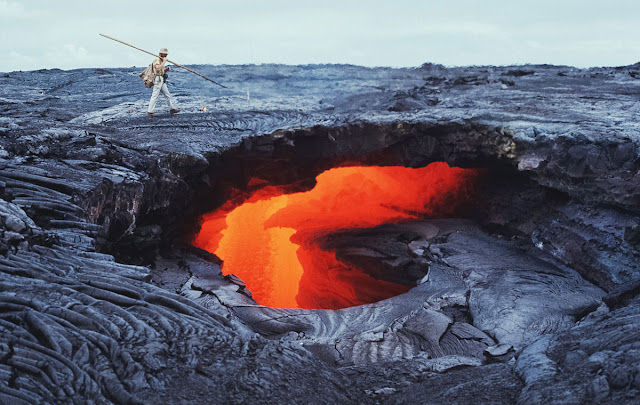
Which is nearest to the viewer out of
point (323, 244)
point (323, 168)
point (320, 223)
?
point (323, 168)

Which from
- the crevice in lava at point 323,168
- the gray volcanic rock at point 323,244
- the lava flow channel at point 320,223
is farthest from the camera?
the lava flow channel at point 320,223

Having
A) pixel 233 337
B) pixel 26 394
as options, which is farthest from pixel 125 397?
pixel 233 337

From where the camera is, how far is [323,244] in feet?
33.1

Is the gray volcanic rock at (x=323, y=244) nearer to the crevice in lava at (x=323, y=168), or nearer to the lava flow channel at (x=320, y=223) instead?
the crevice in lava at (x=323, y=168)

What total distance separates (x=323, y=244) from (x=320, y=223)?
0.99 meters

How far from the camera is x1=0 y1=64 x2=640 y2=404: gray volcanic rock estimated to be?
9.78ft

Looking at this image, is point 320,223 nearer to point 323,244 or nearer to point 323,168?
point 323,244

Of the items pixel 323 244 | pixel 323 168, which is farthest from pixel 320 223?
pixel 323 168

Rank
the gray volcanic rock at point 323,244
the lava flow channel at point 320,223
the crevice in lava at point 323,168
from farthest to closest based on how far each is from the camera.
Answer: the lava flow channel at point 320,223 < the crevice in lava at point 323,168 < the gray volcanic rock at point 323,244

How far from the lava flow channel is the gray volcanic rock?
53 cm

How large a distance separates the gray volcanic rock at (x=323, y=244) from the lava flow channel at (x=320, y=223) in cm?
53

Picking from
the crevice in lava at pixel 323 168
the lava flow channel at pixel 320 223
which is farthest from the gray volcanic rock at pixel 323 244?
the lava flow channel at pixel 320 223

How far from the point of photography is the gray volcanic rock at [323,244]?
2980 millimetres

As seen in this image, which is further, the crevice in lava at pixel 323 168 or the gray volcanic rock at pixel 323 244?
the crevice in lava at pixel 323 168
